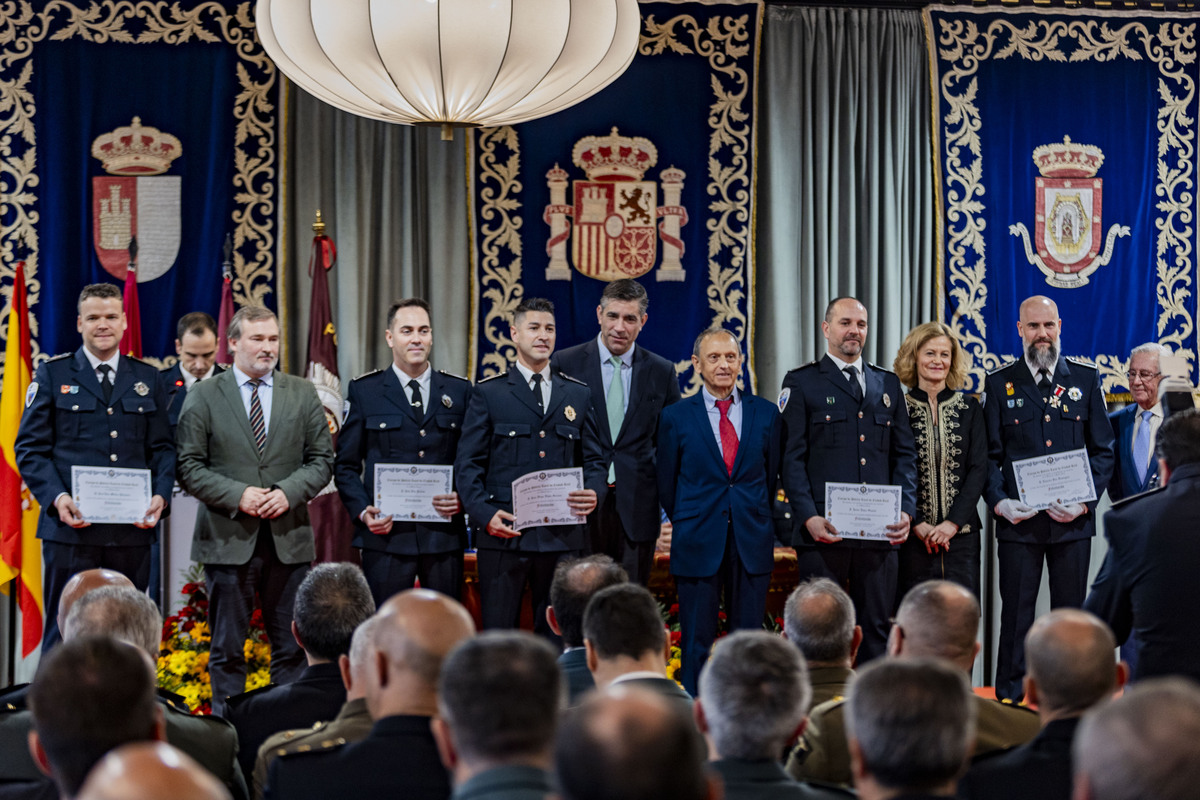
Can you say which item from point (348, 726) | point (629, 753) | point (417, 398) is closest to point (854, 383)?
point (417, 398)

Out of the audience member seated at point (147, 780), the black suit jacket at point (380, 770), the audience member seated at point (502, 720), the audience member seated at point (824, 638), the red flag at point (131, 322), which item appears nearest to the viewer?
the audience member seated at point (147, 780)

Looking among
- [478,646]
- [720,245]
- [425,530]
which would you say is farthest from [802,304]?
[478,646]

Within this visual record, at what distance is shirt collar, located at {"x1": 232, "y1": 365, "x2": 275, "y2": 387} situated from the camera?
16.9 feet

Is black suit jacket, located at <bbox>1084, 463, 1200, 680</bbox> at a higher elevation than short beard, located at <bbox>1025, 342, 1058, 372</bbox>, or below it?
below

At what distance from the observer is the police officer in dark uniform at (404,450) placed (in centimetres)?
A: 512

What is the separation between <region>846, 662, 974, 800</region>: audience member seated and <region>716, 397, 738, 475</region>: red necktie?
3.32 metres

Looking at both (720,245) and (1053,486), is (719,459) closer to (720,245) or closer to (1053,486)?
(1053,486)

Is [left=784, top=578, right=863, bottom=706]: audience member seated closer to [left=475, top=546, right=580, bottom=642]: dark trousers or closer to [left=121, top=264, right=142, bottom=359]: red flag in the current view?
[left=475, top=546, right=580, bottom=642]: dark trousers

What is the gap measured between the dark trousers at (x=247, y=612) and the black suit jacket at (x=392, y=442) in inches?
12.9

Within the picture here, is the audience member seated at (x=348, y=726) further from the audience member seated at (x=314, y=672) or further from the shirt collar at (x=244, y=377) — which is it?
the shirt collar at (x=244, y=377)

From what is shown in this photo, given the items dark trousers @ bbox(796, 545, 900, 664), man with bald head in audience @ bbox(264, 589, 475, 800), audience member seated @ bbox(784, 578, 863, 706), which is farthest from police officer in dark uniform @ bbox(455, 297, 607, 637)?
man with bald head in audience @ bbox(264, 589, 475, 800)

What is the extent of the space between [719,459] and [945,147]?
10.7ft

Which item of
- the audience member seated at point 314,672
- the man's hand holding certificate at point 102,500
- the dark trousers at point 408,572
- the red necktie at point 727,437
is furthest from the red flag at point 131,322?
the audience member seated at point 314,672

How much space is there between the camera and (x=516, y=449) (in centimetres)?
523
